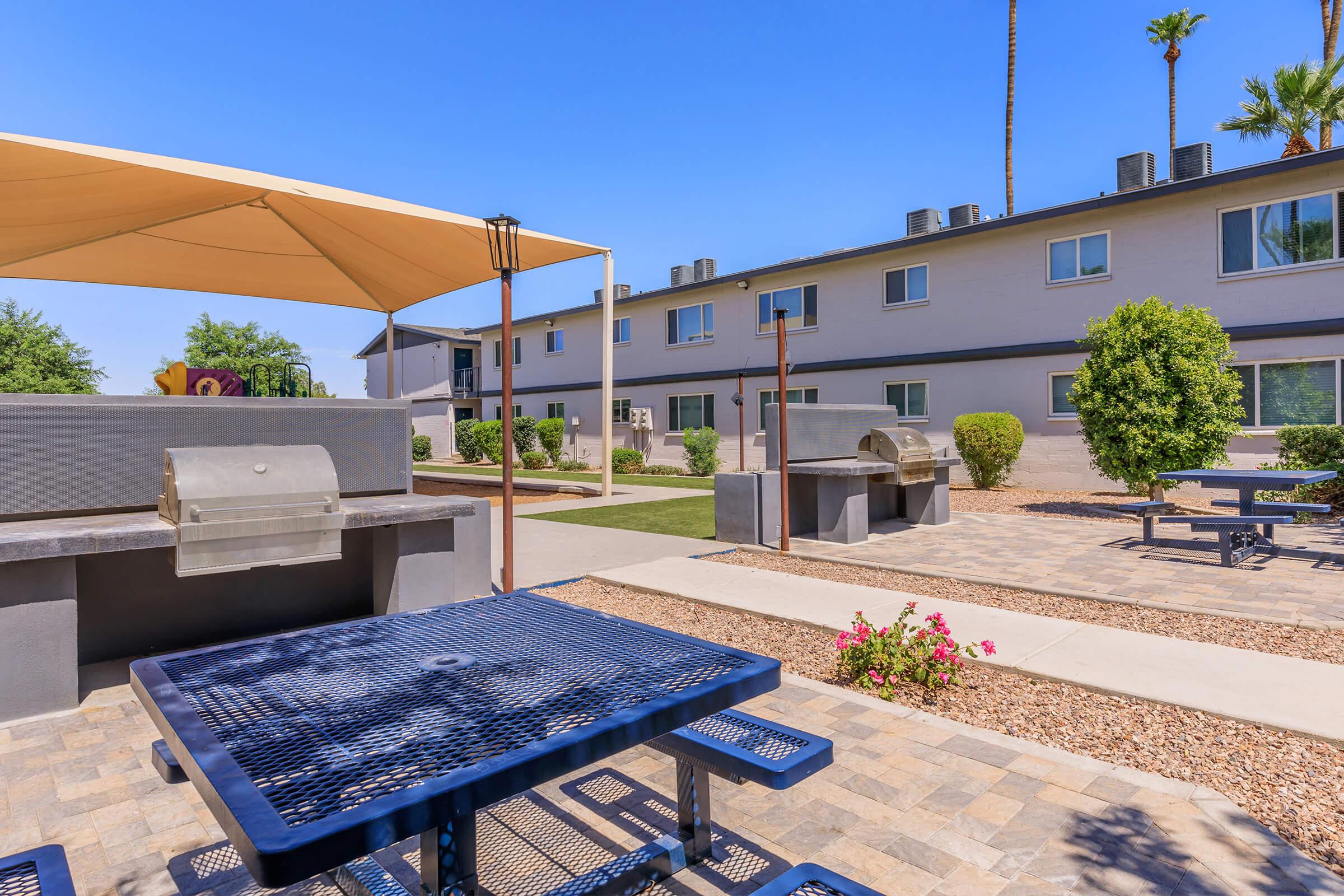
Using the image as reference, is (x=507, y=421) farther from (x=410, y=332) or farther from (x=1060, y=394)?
(x=410, y=332)

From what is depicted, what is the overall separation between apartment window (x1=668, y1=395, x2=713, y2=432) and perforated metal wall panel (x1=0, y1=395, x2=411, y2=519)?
17839mm

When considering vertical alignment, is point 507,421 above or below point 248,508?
above

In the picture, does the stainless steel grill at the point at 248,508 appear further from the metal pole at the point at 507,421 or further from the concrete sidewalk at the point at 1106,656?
the concrete sidewalk at the point at 1106,656

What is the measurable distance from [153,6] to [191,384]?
7105 mm

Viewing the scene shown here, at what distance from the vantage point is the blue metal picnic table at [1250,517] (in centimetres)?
756

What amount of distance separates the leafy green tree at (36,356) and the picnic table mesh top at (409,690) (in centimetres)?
4473

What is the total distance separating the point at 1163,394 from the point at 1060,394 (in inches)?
178

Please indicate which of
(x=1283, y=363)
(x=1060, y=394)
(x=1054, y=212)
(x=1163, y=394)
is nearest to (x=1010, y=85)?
(x=1054, y=212)

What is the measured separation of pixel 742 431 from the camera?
68.0ft

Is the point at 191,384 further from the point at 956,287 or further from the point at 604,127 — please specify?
the point at 956,287

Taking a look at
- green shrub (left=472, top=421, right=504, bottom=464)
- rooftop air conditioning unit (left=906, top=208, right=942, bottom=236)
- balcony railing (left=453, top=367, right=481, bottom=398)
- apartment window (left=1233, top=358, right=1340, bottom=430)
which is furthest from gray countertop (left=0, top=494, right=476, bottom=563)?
balcony railing (left=453, top=367, right=481, bottom=398)

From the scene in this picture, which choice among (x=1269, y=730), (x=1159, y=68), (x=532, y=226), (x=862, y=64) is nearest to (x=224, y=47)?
(x=532, y=226)

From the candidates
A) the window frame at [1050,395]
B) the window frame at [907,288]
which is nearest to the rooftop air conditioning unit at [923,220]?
the window frame at [907,288]

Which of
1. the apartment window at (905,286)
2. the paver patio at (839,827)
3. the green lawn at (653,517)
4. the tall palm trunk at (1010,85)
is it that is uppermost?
the tall palm trunk at (1010,85)
